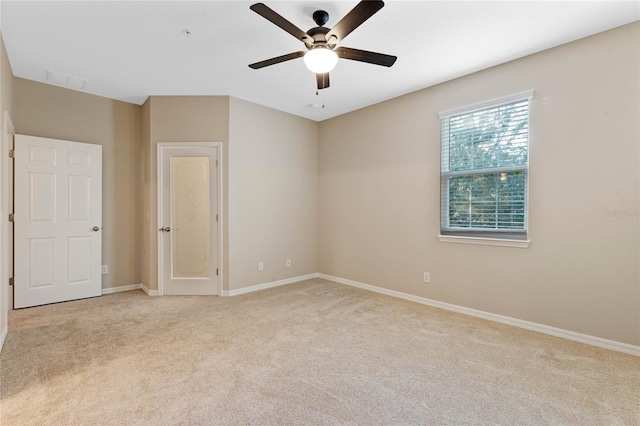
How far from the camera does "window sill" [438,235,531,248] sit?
10.0ft

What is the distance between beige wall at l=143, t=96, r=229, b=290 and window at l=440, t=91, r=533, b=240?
2.85 meters

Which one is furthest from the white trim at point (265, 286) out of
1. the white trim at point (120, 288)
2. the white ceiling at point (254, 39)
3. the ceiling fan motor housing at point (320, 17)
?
the ceiling fan motor housing at point (320, 17)

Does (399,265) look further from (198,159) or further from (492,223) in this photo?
(198,159)

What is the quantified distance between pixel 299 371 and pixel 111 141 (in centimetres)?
412

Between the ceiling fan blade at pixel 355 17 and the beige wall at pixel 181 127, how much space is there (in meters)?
2.44

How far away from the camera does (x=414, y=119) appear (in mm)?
3949

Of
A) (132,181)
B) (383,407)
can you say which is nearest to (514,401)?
(383,407)

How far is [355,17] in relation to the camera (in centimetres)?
192

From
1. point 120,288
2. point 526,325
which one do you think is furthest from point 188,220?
point 526,325

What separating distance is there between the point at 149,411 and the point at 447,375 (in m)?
1.96

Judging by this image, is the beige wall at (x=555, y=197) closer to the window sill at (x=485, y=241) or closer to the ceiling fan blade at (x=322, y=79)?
the window sill at (x=485, y=241)

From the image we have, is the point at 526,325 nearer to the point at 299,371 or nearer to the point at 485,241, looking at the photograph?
the point at 485,241

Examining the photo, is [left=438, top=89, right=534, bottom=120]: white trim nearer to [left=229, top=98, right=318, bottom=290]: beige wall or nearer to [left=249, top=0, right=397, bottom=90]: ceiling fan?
[left=249, top=0, right=397, bottom=90]: ceiling fan

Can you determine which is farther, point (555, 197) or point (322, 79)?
point (555, 197)
